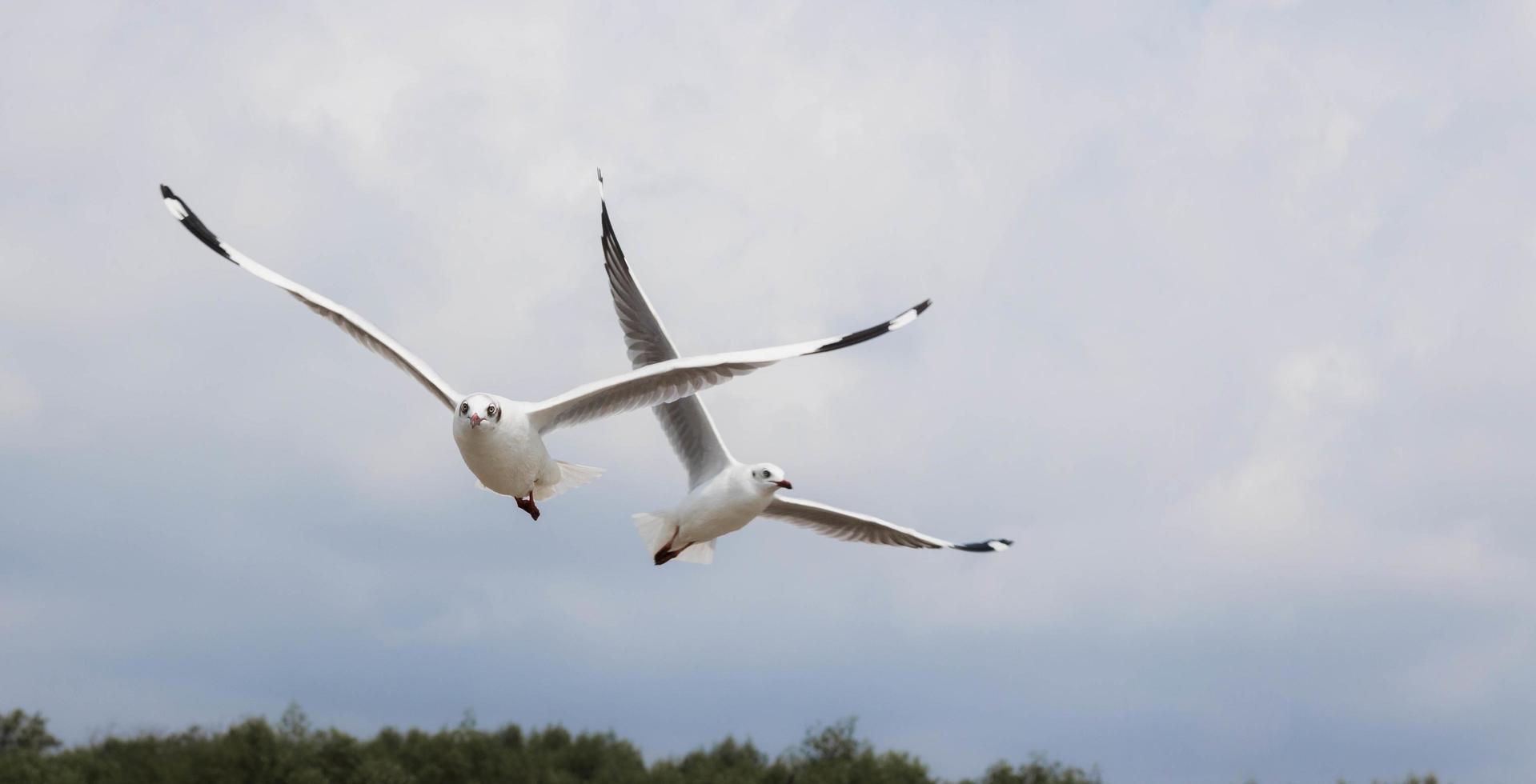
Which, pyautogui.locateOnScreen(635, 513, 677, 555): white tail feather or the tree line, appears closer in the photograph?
pyautogui.locateOnScreen(635, 513, 677, 555): white tail feather

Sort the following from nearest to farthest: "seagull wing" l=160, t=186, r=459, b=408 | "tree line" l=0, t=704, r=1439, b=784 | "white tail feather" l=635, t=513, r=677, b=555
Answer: "seagull wing" l=160, t=186, r=459, b=408 → "white tail feather" l=635, t=513, r=677, b=555 → "tree line" l=0, t=704, r=1439, b=784

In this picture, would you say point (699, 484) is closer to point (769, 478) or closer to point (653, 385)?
point (769, 478)

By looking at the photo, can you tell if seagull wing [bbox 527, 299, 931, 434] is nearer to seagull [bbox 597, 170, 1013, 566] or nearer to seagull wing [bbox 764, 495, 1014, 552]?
seagull [bbox 597, 170, 1013, 566]

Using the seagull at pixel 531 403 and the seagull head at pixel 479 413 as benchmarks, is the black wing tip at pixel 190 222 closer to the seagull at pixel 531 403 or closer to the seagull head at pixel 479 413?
the seagull at pixel 531 403

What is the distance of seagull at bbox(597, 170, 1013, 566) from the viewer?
53.1 feet

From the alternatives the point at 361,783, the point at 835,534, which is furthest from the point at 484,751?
the point at 835,534

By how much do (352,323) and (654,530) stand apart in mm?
3351

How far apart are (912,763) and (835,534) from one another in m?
24.4

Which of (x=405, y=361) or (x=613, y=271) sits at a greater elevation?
(x=613, y=271)

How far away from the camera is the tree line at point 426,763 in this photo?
138ft

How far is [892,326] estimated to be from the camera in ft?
53.1

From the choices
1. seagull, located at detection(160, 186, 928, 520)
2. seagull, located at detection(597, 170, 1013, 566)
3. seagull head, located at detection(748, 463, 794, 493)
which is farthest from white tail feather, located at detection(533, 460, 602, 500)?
seagull head, located at detection(748, 463, 794, 493)

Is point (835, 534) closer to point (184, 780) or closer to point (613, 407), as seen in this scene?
point (613, 407)

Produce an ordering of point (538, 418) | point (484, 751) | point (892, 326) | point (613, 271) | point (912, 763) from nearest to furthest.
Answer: point (538, 418), point (892, 326), point (613, 271), point (912, 763), point (484, 751)
